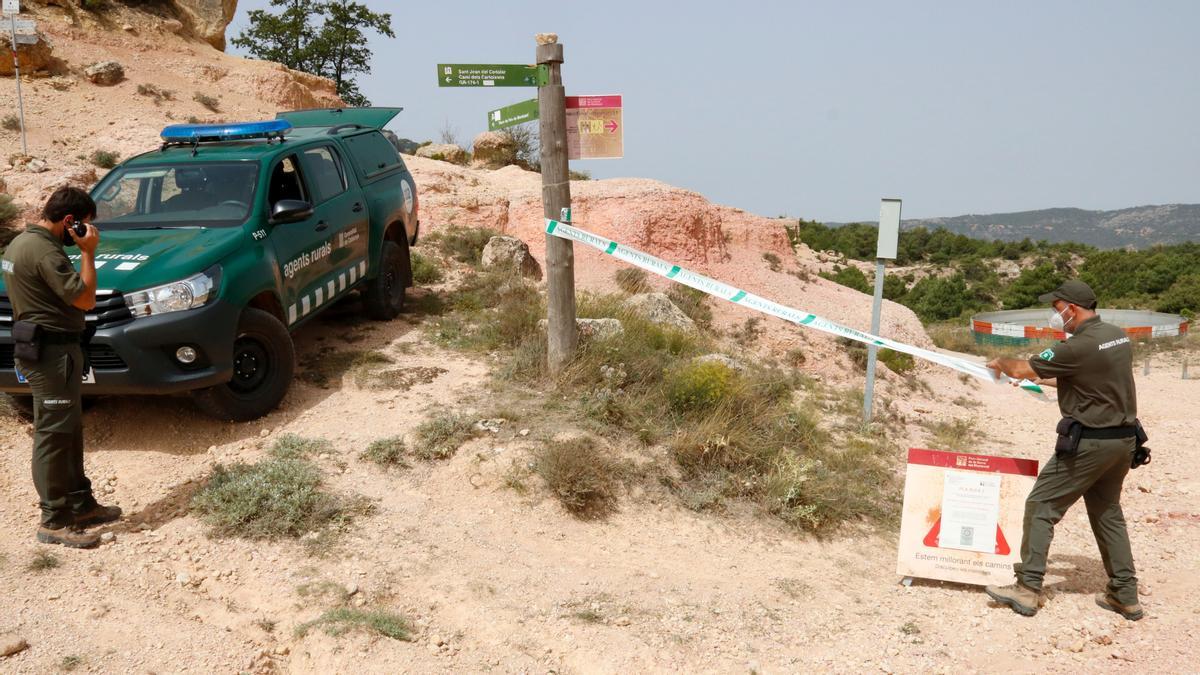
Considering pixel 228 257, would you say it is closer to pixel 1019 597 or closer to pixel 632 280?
pixel 1019 597

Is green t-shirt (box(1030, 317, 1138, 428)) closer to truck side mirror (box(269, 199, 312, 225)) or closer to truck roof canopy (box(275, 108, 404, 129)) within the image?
truck side mirror (box(269, 199, 312, 225))

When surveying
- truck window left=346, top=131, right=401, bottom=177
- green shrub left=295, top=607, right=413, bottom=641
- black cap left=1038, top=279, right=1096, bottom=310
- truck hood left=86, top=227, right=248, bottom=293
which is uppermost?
truck window left=346, top=131, right=401, bottom=177

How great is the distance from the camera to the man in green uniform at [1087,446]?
485cm

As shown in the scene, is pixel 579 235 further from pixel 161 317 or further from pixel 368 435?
pixel 161 317

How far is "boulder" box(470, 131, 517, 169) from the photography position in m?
23.0

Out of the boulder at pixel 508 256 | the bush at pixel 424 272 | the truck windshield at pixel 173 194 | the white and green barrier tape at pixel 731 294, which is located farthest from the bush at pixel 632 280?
the truck windshield at pixel 173 194

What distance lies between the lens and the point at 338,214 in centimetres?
780

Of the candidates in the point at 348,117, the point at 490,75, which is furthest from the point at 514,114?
Answer: the point at 348,117

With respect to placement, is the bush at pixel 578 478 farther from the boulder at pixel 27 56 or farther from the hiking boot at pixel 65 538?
the boulder at pixel 27 56

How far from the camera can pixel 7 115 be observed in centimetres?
1786

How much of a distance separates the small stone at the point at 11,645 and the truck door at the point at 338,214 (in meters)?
4.03

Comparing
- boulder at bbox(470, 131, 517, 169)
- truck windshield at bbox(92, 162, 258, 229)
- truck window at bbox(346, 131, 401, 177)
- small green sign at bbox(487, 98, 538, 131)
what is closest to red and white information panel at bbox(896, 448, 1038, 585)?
small green sign at bbox(487, 98, 538, 131)

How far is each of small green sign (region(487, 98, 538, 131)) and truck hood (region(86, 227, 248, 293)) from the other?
2.18 meters

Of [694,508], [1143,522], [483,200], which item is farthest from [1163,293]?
[694,508]
